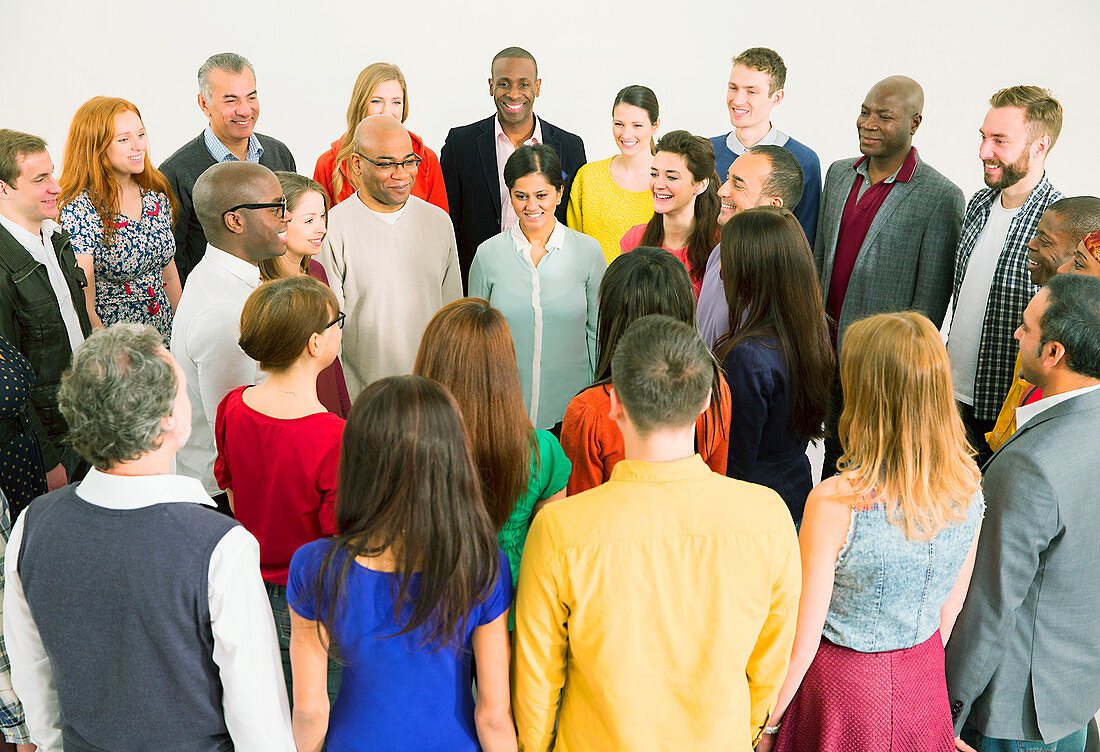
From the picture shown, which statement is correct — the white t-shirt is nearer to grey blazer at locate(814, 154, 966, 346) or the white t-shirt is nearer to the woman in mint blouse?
grey blazer at locate(814, 154, 966, 346)

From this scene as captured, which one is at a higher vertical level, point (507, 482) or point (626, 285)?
point (626, 285)

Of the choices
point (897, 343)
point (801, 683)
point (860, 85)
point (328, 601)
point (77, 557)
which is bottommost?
point (801, 683)

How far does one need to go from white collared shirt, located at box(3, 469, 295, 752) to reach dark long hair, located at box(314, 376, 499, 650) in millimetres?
116

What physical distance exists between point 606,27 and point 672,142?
347 cm

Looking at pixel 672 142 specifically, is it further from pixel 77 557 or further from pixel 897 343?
pixel 77 557

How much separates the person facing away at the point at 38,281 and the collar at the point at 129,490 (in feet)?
5.21

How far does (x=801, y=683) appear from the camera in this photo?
1.84 metres

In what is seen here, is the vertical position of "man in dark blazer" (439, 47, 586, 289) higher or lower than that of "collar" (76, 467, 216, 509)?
higher

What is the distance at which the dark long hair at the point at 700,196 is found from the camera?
134 inches

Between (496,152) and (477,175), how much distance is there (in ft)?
0.47

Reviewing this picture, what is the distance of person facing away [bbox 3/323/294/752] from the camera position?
139 centimetres

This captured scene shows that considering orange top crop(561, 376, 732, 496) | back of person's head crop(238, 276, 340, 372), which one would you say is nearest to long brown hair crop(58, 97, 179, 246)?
back of person's head crop(238, 276, 340, 372)

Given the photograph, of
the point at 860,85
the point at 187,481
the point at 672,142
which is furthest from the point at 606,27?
the point at 187,481

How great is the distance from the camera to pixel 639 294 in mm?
2268
